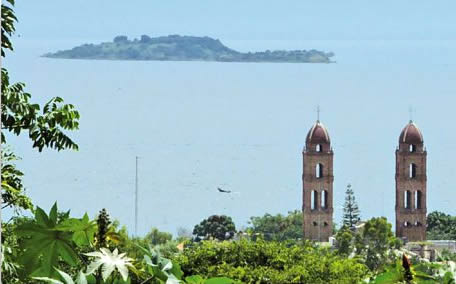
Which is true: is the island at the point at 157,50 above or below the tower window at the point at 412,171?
above

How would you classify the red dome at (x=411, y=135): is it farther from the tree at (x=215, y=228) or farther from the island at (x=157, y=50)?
the island at (x=157, y=50)

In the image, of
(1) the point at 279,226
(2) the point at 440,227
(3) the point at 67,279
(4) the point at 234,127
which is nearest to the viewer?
(3) the point at 67,279

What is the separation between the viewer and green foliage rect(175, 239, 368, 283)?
7812mm

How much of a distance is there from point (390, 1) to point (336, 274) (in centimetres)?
6821

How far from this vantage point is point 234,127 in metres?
78.8

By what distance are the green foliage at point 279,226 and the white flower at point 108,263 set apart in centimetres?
3301

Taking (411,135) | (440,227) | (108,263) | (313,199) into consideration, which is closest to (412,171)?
(411,135)

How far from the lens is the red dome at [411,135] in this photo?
41406 millimetres

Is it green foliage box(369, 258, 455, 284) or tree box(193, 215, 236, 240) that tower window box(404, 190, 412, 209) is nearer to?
tree box(193, 215, 236, 240)

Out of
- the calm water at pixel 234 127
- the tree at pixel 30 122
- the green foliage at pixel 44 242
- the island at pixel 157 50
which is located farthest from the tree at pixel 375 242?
the island at pixel 157 50

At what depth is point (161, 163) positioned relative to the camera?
62000mm

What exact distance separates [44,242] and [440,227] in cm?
4026

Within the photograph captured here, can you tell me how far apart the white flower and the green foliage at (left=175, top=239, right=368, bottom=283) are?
6408mm

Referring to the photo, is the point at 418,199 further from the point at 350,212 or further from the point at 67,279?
the point at 67,279
